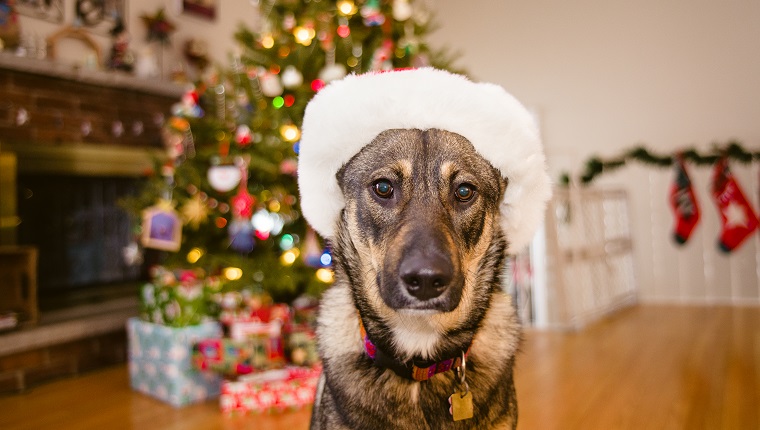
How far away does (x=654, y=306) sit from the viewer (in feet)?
15.7

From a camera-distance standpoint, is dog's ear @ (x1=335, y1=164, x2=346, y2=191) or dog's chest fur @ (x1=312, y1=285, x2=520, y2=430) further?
dog's ear @ (x1=335, y1=164, x2=346, y2=191)

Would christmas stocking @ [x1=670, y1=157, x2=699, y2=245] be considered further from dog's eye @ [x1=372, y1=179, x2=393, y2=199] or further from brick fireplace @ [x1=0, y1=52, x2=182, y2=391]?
brick fireplace @ [x1=0, y1=52, x2=182, y2=391]

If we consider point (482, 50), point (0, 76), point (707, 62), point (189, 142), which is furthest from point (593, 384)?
point (482, 50)

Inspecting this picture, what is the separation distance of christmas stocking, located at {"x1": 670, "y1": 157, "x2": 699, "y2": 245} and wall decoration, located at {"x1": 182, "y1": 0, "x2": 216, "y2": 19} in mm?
3609

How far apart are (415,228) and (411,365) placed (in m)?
0.28

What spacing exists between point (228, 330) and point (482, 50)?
436cm

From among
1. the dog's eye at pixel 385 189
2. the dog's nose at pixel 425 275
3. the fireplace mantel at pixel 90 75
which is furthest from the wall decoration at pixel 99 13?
the dog's nose at pixel 425 275

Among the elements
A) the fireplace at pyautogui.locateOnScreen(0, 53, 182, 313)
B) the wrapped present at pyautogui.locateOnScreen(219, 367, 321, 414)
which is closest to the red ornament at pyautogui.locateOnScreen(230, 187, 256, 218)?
the wrapped present at pyautogui.locateOnScreen(219, 367, 321, 414)

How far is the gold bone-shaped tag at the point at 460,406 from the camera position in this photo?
1.06m

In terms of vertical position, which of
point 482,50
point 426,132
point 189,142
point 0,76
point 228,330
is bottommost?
point 228,330

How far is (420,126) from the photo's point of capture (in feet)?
3.86

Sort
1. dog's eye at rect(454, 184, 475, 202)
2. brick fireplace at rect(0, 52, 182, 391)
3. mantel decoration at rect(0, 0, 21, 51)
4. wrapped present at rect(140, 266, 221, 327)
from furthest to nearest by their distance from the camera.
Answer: mantel decoration at rect(0, 0, 21, 51) → brick fireplace at rect(0, 52, 182, 391) → wrapped present at rect(140, 266, 221, 327) → dog's eye at rect(454, 184, 475, 202)

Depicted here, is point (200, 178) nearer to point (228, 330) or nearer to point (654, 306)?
point (228, 330)

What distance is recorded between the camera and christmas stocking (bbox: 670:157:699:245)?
140 inches
